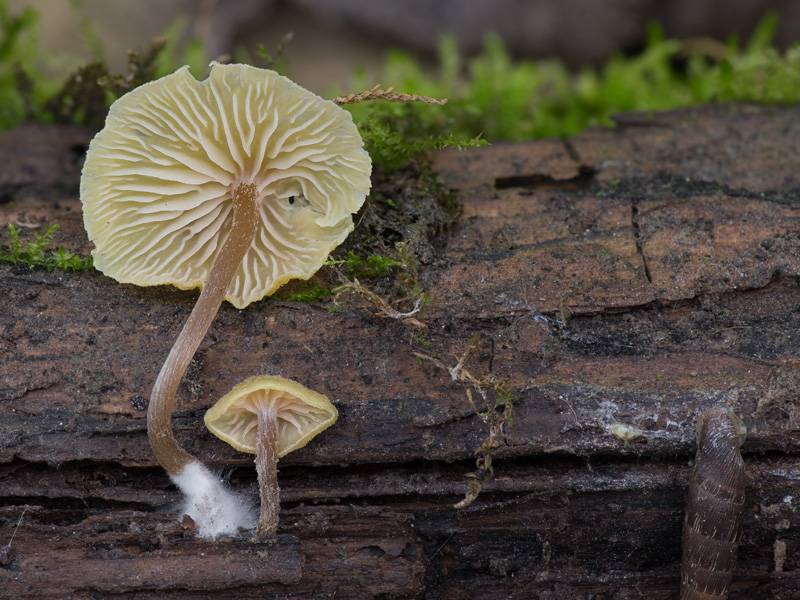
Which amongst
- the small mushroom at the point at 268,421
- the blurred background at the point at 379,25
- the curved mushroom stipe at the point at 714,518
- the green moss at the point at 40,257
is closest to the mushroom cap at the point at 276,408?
the small mushroom at the point at 268,421

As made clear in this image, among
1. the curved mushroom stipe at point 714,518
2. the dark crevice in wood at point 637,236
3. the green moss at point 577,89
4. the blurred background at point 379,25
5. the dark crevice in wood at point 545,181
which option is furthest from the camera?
the blurred background at point 379,25

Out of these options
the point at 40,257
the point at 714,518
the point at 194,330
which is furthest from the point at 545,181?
the point at 40,257

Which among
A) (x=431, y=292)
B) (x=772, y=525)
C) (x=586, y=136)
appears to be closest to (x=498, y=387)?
(x=431, y=292)

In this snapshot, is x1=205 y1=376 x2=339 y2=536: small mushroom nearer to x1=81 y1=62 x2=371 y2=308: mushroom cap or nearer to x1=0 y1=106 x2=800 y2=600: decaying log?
x1=0 y1=106 x2=800 y2=600: decaying log

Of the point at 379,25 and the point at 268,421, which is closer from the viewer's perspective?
the point at 268,421

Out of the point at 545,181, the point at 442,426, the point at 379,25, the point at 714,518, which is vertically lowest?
the point at 714,518

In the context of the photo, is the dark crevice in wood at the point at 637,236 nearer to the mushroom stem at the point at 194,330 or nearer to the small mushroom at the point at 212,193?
the small mushroom at the point at 212,193

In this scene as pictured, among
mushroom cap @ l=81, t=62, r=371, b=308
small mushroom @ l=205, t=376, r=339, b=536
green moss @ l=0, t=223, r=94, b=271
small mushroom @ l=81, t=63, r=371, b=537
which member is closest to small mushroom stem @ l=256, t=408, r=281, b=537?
small mushroom @ l=205, t=376, r=339, b=536

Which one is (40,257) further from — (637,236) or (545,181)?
(637,236)
